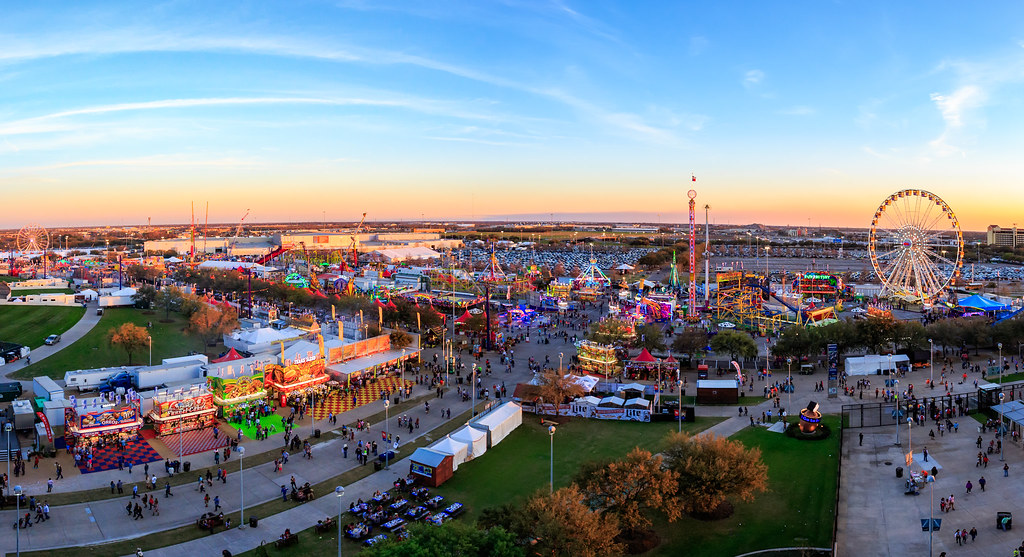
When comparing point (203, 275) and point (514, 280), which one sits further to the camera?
point (514, 280)

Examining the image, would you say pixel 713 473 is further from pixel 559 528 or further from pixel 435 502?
pixel 435 502

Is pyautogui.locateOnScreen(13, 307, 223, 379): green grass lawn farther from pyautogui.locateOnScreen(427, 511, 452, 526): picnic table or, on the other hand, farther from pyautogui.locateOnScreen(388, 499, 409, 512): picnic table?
pyautogui.locateOnScreen(427, 511, 452, 526): picnic table

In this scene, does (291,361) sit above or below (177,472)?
above

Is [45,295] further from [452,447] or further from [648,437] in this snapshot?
[648,437]

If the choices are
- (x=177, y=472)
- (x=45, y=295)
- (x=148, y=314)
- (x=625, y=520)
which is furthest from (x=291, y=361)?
(x=45, y=295)

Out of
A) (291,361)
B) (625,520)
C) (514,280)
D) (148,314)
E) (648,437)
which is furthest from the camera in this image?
(514,280)

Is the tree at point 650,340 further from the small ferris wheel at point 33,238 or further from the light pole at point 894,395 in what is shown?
the small ferris wheel at point 33,238

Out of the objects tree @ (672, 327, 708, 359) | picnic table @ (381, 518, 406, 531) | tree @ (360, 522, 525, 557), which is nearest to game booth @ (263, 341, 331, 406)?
picnic table @ (381, 518, 406, 531)

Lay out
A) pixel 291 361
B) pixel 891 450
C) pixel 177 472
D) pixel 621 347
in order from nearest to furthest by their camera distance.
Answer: pixel 177 472, pixel 891 450, pixel 291 361, pixel 621 347
